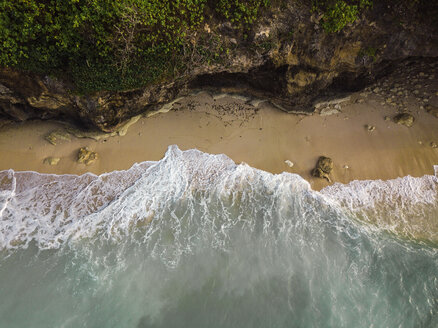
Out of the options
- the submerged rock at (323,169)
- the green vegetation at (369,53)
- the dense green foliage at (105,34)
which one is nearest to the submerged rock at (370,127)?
the submerged rock at (323,169)

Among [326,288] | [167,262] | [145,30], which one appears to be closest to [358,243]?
[326,288]

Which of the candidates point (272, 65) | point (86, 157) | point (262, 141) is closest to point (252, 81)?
point (272, 65)

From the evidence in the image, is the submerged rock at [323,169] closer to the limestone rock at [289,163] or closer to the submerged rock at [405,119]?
the limestone rock at [289,163]

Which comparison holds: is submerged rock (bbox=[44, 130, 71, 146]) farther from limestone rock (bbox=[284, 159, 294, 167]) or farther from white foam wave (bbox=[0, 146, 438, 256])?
limestone rock (bbox=[284, 159, 294, 167])

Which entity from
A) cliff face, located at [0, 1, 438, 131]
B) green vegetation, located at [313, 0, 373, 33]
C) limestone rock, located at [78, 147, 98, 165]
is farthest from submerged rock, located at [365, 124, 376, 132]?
limestone rock, located at [78, 147, 98, 165]

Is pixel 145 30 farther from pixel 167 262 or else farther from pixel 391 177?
pixel 391 177

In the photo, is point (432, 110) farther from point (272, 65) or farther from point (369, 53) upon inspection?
point (272, 65)
